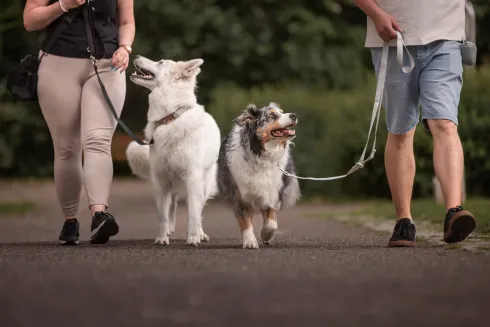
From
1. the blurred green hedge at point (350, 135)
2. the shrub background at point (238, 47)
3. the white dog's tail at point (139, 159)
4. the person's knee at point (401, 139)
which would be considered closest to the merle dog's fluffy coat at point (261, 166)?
the person's knee at point (401, 139)

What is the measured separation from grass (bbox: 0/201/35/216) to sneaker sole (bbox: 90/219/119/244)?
7.22 metres

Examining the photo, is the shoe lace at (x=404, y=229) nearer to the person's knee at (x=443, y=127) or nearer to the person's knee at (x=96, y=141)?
the person's knee at (x=443, y=127)

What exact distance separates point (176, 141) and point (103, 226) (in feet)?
3.47

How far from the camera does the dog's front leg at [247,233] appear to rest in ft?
28.6

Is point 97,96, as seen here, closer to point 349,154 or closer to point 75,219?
point 75,219

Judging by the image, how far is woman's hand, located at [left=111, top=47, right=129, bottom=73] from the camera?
28.7 feet

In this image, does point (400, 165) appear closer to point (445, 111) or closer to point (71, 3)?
point (445, 111)

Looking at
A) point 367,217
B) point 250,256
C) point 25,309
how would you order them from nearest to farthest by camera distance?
point 25,309 < point 250,256 < point 367,217

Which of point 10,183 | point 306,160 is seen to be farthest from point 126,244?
point 10,183

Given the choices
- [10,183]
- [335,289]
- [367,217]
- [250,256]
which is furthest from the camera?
[10,183]

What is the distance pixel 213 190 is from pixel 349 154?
24.5 feet

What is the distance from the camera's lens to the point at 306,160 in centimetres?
1736

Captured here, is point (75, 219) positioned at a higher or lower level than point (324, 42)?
lower

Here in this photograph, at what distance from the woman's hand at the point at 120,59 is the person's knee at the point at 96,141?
1.73 feet
